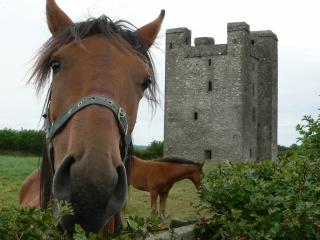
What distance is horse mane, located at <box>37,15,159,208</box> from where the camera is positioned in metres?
2.23

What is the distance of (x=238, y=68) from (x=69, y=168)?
36693mm

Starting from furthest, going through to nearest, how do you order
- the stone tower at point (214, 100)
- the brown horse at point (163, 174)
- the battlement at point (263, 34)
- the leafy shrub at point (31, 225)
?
the battlement at point (263, 34)
the stone tower at point (214, 100)
the brown horse at point (163, 174)
the leafy shrub at point (31, 225)

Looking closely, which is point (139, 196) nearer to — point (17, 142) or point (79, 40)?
point (79, 40)

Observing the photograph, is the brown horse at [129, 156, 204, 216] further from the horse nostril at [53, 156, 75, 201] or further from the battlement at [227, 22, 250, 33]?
the battlement at [227, 22, 250, 33]

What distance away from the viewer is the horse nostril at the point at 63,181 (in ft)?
5.65

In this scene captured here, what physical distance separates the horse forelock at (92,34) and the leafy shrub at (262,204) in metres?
0.82

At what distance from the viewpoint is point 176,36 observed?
3962cm

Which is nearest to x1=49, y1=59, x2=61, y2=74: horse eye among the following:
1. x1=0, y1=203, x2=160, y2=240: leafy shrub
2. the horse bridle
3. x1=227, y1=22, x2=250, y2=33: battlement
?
the horse bridle

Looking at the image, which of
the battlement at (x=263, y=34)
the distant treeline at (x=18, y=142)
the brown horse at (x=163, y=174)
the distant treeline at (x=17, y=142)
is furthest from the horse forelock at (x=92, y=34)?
the battlement at (x=263, y=34)

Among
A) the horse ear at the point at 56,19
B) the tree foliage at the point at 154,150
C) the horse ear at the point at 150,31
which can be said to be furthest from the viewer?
the tree foliage at the point at 154,150

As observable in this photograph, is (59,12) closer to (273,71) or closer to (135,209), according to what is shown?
(135,209)

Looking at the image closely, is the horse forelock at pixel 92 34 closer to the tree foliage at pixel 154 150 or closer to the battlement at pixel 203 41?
the tree foliage at pixel 154 150

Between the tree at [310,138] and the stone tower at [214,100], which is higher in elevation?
the stone tower at [214,100]

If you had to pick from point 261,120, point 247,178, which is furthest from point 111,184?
point 261,120
